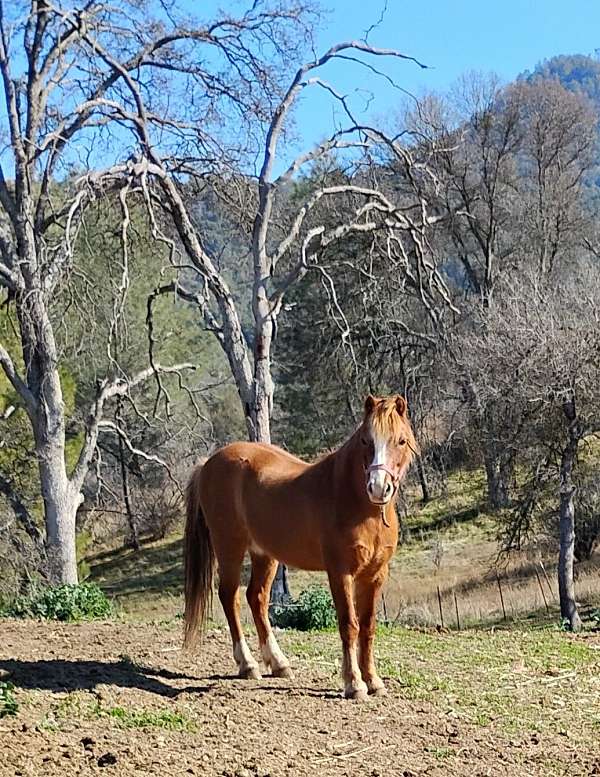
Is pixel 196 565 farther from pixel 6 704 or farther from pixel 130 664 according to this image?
pixel 6 704

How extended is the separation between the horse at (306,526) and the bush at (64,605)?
2.76 meters

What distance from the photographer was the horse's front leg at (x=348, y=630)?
516 cm

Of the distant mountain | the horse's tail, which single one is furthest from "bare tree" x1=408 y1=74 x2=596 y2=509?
the distant mountain

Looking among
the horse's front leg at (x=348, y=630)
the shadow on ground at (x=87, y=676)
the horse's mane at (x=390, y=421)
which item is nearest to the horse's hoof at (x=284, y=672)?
the shadow on ground at (x=87, y=676)

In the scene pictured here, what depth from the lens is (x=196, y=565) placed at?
6.15m

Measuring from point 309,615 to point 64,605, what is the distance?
2.22 m

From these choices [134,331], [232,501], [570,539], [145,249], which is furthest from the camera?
[134,331]

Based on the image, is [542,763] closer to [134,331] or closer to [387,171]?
[387,171]

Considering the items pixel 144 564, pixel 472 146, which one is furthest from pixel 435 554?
pixel 472 146

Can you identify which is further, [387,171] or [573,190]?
[573,190]

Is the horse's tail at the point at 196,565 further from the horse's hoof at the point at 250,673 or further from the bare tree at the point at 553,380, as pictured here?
the bare tree at the point at 553,380

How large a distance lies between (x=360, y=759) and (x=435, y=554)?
20958mm

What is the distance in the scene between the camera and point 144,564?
2934cm

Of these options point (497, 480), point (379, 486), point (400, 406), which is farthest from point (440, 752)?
point (497, 480)
